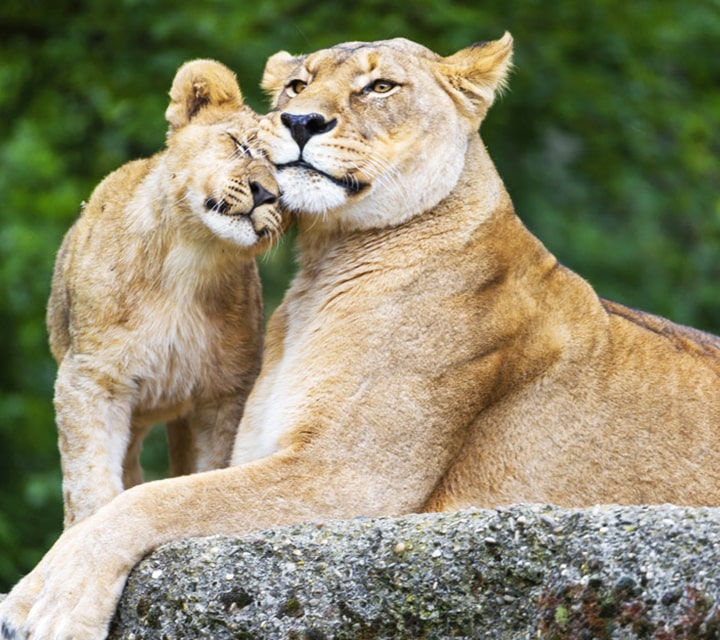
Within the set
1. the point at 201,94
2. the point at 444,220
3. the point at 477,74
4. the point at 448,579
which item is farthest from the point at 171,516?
the point at 477,74

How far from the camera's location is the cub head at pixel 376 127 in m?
4.91

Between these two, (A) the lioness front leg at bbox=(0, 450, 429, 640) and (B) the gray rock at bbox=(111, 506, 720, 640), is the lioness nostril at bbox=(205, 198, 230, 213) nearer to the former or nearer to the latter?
(A) the lioness front leg at bbox=(0, 450, 429, 640)

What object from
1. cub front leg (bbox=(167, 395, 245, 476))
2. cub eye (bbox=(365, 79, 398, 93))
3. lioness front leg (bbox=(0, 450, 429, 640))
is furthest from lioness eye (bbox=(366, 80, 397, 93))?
lioness front leg (bbox=(0, 450, 429, 640))

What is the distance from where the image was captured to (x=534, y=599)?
3820mm

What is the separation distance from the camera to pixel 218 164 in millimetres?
5301

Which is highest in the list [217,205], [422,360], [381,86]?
[381,86]

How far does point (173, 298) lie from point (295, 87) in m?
0.91

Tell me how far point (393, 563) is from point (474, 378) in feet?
3.68

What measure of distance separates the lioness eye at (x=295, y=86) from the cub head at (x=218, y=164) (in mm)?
178

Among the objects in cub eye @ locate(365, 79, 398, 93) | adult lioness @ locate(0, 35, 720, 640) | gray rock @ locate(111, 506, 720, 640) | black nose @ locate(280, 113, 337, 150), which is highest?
cub eye @ locate(365, 79, 398, 93)

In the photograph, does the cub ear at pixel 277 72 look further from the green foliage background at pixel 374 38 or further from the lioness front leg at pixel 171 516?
the green foliage background at pixel 374 38

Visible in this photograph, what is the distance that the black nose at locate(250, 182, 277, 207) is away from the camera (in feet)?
16.5

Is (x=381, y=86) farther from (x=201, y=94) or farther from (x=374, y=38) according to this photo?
(x=374, y=38)

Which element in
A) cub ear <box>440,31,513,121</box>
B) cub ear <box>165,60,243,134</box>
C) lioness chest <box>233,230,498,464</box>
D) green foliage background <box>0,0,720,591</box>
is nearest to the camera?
lioness chest <box>233,230,498,464</box>
